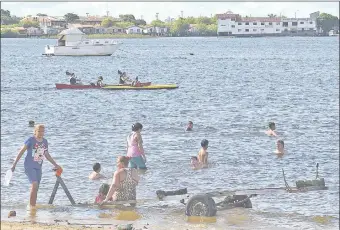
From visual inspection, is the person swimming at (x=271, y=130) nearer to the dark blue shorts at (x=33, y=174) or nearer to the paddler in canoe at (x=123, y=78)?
the dark blue shorts at (x=33, y=174)

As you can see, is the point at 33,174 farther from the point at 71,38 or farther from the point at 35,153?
the point at 71,38

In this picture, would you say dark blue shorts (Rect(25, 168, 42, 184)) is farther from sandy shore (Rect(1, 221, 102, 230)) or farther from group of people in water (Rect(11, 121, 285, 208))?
sandy shore (Rect(1, 221, 102, 230))

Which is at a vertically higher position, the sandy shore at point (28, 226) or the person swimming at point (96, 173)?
the sandy shore at point (28, 226)

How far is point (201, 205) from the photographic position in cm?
1702

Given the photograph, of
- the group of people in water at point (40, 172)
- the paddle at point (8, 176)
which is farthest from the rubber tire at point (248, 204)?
the paddle at point (8, 176)

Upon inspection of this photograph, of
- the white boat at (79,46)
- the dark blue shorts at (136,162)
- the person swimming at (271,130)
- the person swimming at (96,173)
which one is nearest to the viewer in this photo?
the person swimming at (96,173)

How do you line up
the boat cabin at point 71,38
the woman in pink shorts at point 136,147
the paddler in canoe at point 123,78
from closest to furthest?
the woman in pink shorts at point 136,147 < the paddler in canoe at point 123,78 < the boat cabin at point 71,38

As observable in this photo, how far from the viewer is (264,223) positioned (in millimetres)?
17281

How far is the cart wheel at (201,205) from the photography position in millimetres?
16938

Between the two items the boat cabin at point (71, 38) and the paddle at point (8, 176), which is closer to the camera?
the paddle at point (8, 176)

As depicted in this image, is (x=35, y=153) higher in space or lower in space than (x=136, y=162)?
higher

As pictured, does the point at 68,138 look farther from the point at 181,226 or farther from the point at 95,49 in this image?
the point at 95,49

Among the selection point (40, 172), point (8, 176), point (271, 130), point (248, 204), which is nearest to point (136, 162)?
point (248, 204)

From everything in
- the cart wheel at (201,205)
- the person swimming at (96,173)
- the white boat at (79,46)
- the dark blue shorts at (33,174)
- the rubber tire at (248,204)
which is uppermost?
the dark blue shorts at (33,174)
